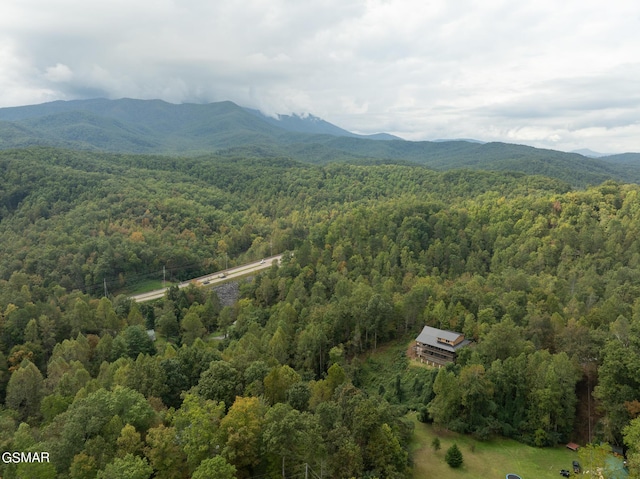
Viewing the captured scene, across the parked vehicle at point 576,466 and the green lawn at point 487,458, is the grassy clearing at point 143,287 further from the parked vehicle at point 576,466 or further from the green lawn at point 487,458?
the parked vehicle at point 576,466

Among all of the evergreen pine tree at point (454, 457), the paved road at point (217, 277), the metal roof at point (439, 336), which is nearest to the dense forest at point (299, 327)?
the metal roof at point (439, 336)

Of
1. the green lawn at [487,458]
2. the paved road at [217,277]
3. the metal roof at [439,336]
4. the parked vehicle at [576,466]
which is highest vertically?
the metal roof at [439,336]

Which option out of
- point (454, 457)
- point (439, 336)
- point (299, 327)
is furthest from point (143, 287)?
point (454, 457)

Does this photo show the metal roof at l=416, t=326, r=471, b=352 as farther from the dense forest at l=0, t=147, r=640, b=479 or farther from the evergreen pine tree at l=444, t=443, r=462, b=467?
the evergreen pine tree at l=444, t=443, r=462, b=467

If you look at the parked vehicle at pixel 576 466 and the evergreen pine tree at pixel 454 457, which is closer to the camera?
the parked vehicle at pixel 576 466

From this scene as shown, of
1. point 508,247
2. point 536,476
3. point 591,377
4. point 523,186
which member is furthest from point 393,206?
point 536,476

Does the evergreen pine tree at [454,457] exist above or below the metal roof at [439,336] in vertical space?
below

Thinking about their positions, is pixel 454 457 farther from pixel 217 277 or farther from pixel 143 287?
pixel 143 287

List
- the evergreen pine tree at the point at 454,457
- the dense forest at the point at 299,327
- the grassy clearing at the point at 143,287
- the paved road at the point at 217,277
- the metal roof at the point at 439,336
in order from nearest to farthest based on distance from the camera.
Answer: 1. the dense forest at the point at 299,327
2. the evergreen pine tree at the point at 454,457
3. the metal roof at the point at 439,336
4. the paved road at the point at 217,277
5. the grassy clearing at the point at 143,287
